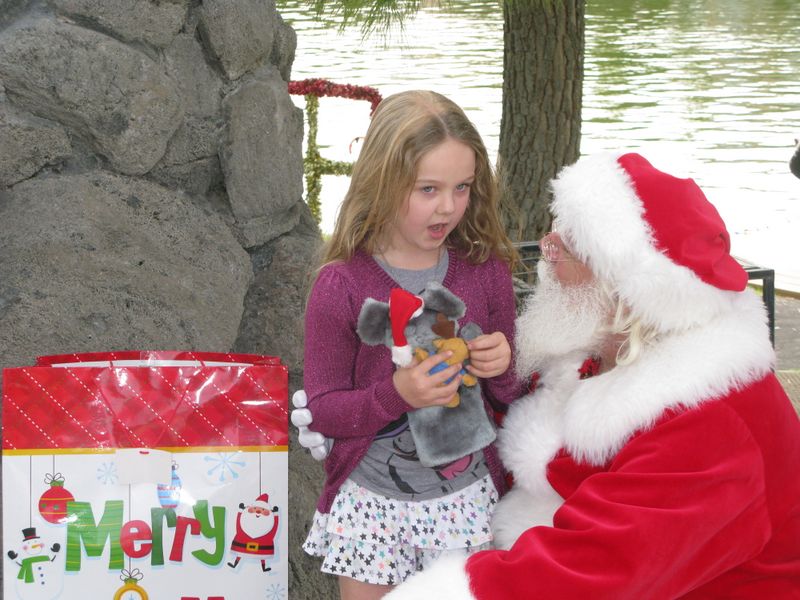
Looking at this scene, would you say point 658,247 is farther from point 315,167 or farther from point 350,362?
point 315,167

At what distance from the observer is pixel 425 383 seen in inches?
70.1

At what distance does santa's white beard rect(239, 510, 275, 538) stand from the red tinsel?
3703mm

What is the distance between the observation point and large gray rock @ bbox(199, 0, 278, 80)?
2.27m

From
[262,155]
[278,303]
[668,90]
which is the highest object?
[262,155]

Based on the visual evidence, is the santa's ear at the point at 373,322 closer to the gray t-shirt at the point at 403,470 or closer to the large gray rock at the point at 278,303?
the gray t-shirt at the point at 403,470

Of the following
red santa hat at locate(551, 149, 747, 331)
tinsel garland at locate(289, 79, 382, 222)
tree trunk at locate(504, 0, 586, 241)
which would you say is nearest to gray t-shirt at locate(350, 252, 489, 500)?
red santa hat at locate(551, 149, 747, 331)

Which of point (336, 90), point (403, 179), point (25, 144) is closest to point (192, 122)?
point (25, 144)

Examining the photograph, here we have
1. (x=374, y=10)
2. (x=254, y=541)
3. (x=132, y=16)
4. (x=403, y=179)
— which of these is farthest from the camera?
(x=374, y=10)

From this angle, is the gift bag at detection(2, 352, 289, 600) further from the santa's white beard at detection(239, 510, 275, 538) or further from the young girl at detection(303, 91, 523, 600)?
the young girl at detection(303, 91, 523, 600)

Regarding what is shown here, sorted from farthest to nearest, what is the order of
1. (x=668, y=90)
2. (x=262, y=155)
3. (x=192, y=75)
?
(x=668, y=90), (x=262, y=155), (x=192, y=75)

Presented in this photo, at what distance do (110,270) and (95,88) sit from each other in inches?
13.6

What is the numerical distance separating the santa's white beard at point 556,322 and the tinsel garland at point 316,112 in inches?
148

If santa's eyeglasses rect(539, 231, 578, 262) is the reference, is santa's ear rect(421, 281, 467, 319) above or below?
below

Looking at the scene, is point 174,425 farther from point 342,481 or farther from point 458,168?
point 458,168
